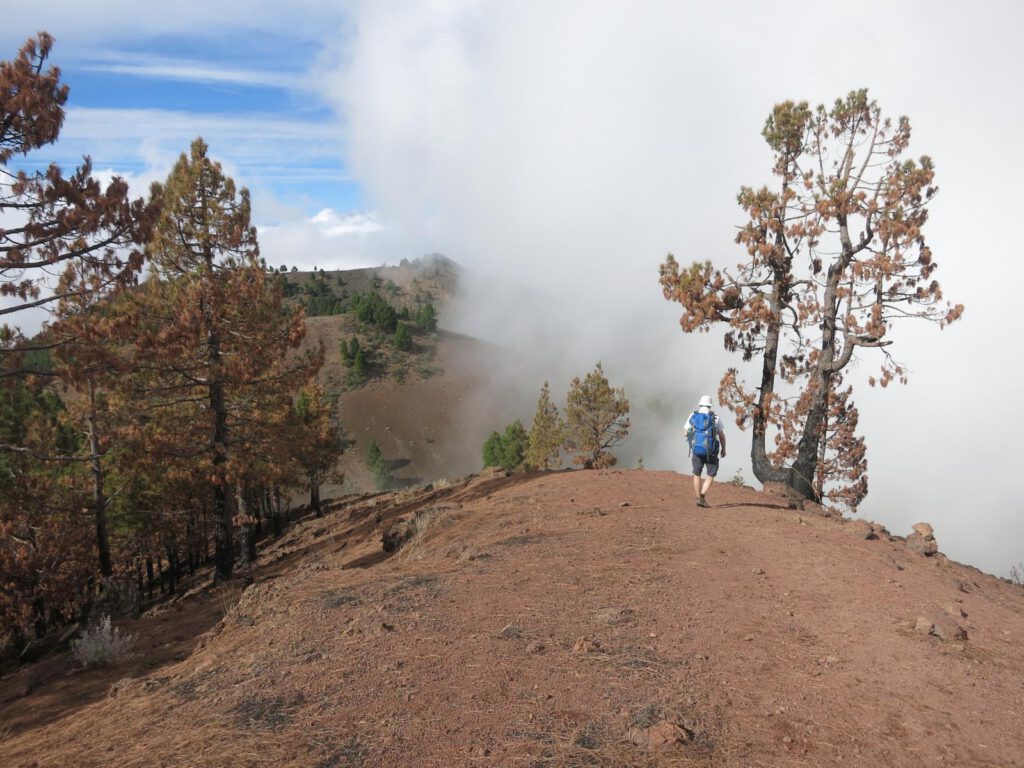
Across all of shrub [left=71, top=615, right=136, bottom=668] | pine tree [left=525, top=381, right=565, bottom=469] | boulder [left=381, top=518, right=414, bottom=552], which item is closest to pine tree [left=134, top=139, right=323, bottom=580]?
boulder [left=381, top=518, right=414, bottom=552]

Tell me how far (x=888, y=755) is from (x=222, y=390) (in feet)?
48.6

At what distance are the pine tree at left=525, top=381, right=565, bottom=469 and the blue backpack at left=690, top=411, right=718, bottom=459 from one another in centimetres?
2528

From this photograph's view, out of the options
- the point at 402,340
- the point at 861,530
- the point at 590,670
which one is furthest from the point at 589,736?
the point at 402,340

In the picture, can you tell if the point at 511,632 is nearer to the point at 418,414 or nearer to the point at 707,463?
the point at 707,463

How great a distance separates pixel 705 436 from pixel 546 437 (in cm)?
2779

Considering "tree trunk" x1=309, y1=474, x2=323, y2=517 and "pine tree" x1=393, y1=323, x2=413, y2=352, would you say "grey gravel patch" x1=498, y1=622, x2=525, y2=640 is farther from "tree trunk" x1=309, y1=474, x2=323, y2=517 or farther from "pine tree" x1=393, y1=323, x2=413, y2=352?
"pine tree" x1=393, y1=323, x2=413, y2=352

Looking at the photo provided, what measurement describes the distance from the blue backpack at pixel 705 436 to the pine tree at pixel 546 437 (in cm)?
2528

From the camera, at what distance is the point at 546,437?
37844 millimetres

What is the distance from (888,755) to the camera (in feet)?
12.6

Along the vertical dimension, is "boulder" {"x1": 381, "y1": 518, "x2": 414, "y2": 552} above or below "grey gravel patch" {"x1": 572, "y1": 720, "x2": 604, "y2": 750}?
above

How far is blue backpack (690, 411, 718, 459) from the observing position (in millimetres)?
A: 10156

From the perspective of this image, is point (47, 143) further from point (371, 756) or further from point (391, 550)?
point (371, 756)

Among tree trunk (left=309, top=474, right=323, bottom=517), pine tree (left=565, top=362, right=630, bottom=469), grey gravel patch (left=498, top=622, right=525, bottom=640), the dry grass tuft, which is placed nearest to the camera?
grey gravel patch (left=498, top=622, right=525, bottom=640)

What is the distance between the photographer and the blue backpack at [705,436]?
1016 cm
